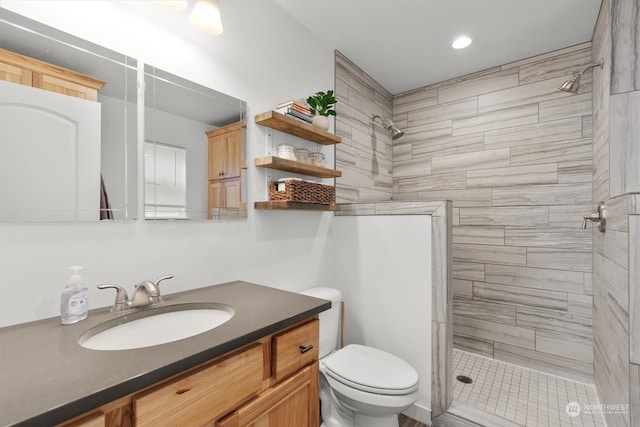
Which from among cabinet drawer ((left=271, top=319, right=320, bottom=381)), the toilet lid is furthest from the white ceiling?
the toilet lid

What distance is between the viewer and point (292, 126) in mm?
1765

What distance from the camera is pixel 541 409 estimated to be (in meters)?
1.92

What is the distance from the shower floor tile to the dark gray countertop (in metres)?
1.73

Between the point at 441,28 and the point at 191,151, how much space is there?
196 centimetres

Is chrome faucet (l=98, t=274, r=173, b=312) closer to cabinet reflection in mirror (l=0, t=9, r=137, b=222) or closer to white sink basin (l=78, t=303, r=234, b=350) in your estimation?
white sink basin (l=78, t=303, r=234, b=350)

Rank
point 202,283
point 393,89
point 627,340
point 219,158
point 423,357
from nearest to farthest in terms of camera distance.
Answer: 1. point 627,340
2. point 202,283
3. point 219,158
4. point 423,357
5. point 393,89

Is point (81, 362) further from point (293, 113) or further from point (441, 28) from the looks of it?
point (441, 28)

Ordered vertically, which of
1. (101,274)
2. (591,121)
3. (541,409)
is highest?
(591,121)

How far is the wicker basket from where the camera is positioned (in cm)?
172

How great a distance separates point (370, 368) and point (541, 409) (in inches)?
50.7

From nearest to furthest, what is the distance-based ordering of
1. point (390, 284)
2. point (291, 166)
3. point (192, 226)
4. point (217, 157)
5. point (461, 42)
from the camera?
1. point (192, 226)
2. point (217, 157)
3. point (291, 166)
4. point (390, 284)
5. point (461, 42)

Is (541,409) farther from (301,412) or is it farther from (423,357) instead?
(301,412)

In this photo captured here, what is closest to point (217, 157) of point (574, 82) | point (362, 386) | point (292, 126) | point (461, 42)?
point (292, 126)

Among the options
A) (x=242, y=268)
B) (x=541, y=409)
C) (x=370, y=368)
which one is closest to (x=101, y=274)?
(x=242, y=268)
